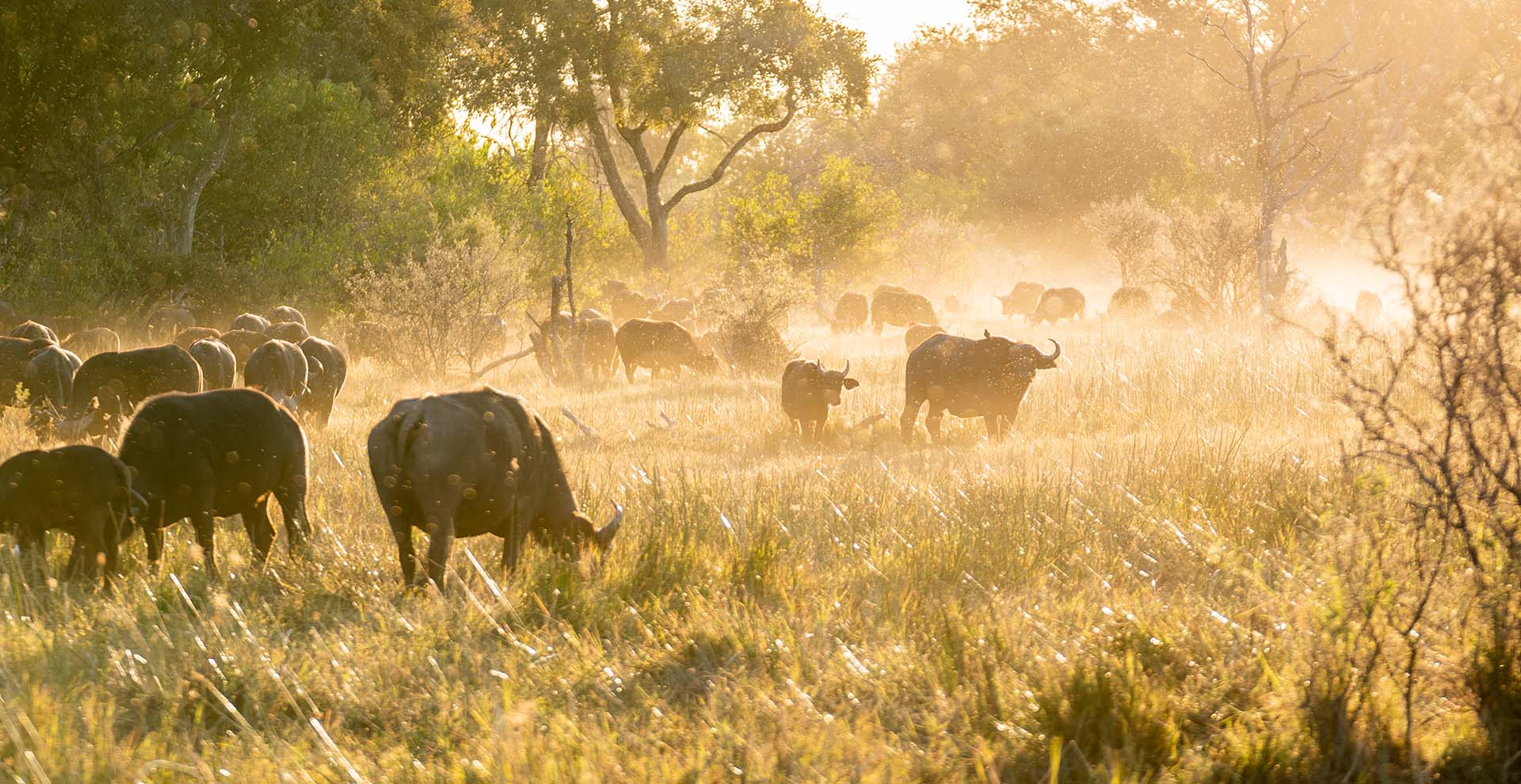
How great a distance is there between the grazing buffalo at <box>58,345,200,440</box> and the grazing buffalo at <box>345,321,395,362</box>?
34.7 ft

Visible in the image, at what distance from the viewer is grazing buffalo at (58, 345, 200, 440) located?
34.0 feet

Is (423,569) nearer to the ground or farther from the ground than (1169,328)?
nearer to the ground

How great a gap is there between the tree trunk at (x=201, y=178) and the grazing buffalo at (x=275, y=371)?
1231 cm

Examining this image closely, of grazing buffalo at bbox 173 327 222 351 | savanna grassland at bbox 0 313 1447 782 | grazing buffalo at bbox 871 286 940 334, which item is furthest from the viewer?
grazing buffalo at bbox 871 286 940 334

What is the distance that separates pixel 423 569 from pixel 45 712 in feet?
7.13

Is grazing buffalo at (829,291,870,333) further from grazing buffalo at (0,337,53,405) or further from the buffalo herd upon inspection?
the buffalo herd

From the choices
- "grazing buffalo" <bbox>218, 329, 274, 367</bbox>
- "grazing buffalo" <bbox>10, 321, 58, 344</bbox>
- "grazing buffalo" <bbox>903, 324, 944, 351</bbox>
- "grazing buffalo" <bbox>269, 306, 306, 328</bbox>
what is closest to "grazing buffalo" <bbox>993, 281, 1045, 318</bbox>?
"grazing buffalo" <bbox>903, 324, 944, 351</bbox>

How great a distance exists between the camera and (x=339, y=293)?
82.8ft

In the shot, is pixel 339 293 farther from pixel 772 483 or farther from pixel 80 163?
pixel 772 483

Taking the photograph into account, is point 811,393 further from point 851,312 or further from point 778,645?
point 851,312

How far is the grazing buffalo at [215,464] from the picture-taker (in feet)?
21.9

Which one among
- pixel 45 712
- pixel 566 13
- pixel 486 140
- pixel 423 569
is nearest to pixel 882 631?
pixel 423 569

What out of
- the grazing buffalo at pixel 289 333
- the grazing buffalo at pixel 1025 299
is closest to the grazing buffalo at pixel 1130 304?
the grazing buffalo at pixel 1025 299

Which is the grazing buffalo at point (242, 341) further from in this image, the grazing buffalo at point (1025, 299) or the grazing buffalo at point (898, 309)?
the grazing buffalo at point (1025, 299)
